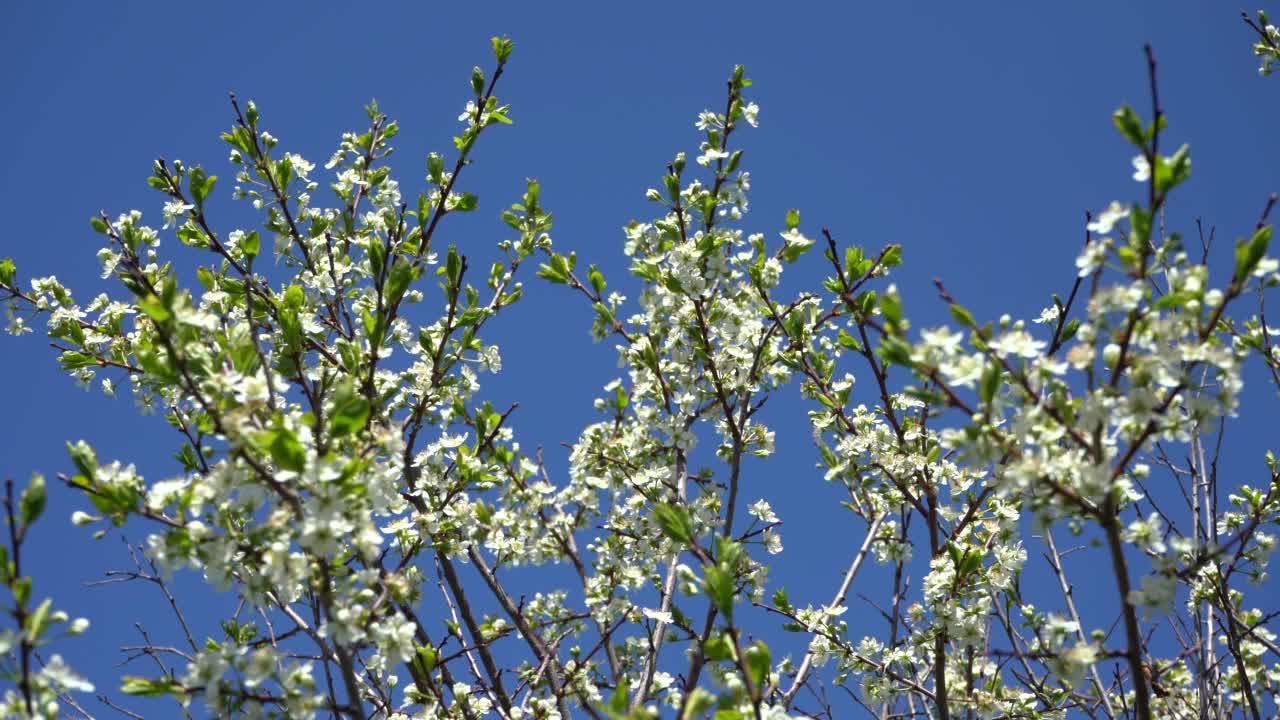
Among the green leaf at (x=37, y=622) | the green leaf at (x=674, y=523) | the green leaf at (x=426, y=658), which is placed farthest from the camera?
the green leaf at (x=426, y=658)

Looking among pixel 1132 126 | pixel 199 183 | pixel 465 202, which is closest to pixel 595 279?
pixel 465 202

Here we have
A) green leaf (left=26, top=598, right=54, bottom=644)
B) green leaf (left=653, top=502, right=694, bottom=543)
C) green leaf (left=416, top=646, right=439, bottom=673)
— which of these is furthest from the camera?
green leaf (left=416, top=646, right=439, bottom=673)

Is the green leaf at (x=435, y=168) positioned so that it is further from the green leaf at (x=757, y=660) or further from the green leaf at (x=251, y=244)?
the green leaf at (x=757, y=660)

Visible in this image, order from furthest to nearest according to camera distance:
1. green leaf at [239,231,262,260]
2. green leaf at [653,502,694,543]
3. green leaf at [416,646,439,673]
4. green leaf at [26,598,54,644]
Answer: green leaf at [239,231,262,260], green leaf at [416,646,439,673], green leaf at [653,502,694,543], green leaf at [26,598,54,644]

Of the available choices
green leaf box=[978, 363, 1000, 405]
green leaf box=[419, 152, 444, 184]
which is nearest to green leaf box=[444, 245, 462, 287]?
green leaf box=[419, 152, 444, 184]

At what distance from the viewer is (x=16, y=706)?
238 centimetres

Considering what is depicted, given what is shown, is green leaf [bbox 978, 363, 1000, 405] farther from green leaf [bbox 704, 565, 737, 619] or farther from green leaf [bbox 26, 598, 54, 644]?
green leaf [bbox 26, 598, 54, 644]

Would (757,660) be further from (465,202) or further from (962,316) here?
(465,202)

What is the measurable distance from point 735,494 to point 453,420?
1710 mm

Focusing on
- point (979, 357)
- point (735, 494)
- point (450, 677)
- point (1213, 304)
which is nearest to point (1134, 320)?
point (1213, 304)

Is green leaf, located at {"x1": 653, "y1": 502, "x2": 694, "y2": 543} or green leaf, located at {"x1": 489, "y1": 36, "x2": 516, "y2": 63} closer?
green leaf, located at {"x1": 653, "y1": 502, "x2": 694, "y2": 543}

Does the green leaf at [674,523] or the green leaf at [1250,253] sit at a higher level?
the green leaf at [1250,253]

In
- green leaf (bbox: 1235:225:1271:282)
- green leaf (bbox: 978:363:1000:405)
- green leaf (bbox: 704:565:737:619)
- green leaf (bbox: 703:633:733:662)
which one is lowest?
green leaf (bbox: 703:633:733:662)

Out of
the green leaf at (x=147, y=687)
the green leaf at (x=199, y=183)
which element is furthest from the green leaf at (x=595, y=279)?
the green leaf at (x=147, y=687)
